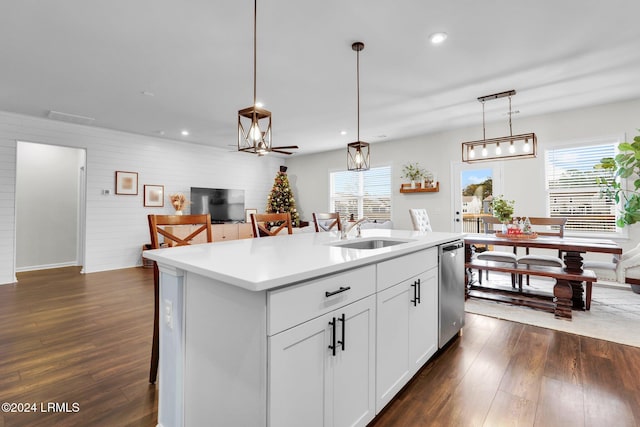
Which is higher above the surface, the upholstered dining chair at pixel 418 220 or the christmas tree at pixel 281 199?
the christmas tree at pixel 281 199

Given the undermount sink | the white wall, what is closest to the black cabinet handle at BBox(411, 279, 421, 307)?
the undermount sink

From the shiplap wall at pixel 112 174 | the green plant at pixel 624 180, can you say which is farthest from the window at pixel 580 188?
the shiplap wall at pixel 112 174

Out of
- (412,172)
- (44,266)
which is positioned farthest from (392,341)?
(44,266)

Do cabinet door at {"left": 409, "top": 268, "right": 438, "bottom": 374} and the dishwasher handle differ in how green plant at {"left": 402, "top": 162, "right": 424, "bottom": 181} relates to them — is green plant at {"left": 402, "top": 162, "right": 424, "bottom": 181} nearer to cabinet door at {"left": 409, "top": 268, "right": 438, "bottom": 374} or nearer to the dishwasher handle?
the dishwasher handle

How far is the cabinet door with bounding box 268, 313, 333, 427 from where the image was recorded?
108 cm

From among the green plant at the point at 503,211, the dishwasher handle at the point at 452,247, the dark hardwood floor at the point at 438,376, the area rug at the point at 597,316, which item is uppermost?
the green plant at the point at 503,211

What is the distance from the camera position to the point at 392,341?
1.75 m

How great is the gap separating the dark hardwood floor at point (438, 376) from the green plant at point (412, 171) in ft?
12.2

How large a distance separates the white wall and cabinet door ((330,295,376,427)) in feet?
16.2

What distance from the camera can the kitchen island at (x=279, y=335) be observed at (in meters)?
1.09

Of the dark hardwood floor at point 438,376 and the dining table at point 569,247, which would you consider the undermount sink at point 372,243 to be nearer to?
the dark hardwood floor at point 438,376

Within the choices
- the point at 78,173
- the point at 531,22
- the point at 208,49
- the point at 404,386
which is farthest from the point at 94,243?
the point at 531,22

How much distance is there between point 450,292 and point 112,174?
6151 millimetres

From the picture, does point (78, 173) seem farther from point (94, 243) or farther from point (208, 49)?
point (208, 49)
